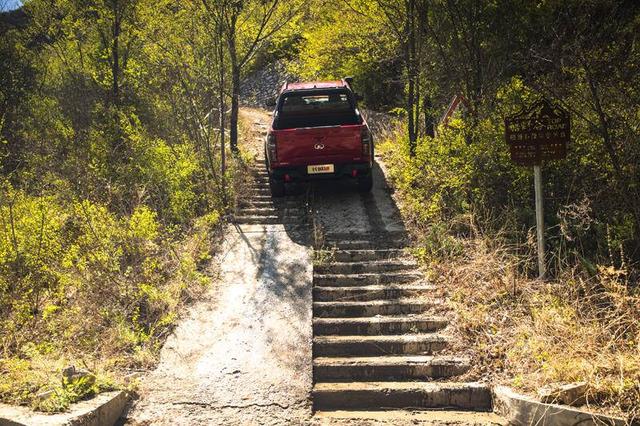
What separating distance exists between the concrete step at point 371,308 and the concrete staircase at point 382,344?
0.01 m

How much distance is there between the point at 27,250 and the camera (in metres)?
6.15

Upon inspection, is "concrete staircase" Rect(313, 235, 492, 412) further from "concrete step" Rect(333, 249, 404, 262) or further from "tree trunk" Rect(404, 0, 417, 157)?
"tree trunk" Rect(404, 0, 417, 157)


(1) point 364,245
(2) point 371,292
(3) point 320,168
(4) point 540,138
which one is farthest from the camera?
(3) point 320,168

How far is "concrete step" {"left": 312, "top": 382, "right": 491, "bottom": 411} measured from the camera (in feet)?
14.7

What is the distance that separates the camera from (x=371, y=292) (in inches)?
241

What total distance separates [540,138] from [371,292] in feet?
8.60

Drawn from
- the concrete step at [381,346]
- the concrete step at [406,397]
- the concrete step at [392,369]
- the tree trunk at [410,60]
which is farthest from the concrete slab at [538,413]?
the tree trunk at [410,60]

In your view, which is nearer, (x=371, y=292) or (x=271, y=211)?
(x=371, y=292)

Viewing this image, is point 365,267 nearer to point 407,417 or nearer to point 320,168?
point 320,168

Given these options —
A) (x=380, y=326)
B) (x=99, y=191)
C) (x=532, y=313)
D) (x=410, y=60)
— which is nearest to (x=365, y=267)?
(x=380, y=326)

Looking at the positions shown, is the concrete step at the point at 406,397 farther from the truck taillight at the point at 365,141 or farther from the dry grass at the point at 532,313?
the truck taillight at the point at 365,141

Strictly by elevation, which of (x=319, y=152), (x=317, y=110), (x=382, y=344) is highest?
(x=317, y=110)

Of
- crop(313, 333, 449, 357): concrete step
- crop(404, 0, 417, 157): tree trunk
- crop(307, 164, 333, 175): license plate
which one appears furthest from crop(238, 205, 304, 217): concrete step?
crop(313, 333, 449, 357): concrete step

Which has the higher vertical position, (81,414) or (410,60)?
(410,60)
